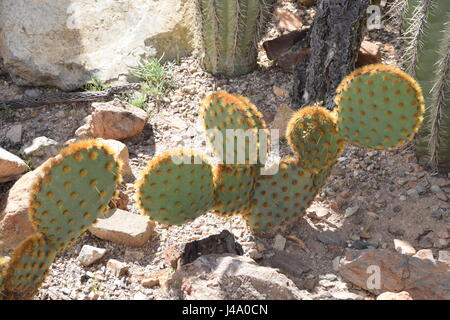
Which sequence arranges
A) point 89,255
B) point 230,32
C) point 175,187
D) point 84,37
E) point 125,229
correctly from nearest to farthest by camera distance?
point 175,187, point 89,255, point 125,229, point 230,32, point 84,37

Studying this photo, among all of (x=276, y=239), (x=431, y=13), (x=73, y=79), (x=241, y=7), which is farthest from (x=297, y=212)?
(x=73, y=79)

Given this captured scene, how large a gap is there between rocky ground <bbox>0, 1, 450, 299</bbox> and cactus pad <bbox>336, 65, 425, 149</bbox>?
1.84ft

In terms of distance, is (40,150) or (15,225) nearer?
(15,225)

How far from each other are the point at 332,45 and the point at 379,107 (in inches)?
43.8

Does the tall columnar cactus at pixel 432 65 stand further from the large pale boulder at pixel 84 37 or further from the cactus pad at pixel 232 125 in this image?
the large pale boulder at pixel 84 37

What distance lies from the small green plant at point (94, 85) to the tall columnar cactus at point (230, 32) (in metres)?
0.73

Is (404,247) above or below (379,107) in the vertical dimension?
below

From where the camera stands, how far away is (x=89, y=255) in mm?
3217

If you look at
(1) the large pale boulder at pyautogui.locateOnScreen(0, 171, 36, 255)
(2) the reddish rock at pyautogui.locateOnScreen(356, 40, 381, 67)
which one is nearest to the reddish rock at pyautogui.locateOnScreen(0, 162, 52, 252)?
(1) the large pale boulder at pyautogui.locateOnScreen(0, 171, 36, 255)

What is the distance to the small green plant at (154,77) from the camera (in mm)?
4535

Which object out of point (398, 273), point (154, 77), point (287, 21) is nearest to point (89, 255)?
point (398, 273)

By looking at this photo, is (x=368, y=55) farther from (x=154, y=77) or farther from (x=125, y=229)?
(x=125, y=229)
